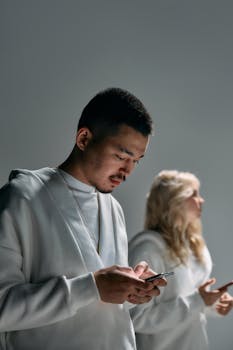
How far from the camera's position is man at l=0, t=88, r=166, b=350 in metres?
1.40

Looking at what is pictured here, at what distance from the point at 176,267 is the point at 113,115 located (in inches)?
59.4

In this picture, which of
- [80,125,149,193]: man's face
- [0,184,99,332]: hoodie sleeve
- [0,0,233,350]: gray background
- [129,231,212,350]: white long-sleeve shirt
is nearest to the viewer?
[0,184,99,332]: hoodie sleeve

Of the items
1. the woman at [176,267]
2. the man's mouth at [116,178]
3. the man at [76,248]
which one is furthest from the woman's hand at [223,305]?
the man's mouth at [116,178]

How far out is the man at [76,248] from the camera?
1396mm

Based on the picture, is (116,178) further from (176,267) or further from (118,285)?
(176,267)

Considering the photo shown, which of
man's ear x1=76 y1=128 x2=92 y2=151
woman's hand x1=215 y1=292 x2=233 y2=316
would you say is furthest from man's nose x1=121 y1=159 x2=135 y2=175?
woman's hand x1=215 y1=292 x2=233 y2=316

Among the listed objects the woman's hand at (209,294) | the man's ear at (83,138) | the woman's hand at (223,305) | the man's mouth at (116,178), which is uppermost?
the man's ear at (83,138)

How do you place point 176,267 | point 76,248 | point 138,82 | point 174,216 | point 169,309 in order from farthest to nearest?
point 138,82 → point 174,216 → point 176,267 → point 169,309 → point 76,248

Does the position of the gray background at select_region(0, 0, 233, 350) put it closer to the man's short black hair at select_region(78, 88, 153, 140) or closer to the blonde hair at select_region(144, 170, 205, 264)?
the blonde hair at select_region(144, 170, 205, 264)

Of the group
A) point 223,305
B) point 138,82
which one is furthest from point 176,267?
point 138,82

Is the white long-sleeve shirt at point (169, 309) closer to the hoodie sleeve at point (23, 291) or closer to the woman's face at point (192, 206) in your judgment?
the woman's face at point (192, 206)

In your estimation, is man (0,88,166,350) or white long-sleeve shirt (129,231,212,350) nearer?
man (0,88,166,350)

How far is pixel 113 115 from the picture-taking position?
1567mm

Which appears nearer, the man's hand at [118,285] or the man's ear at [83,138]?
the man's hand at [118,285]
